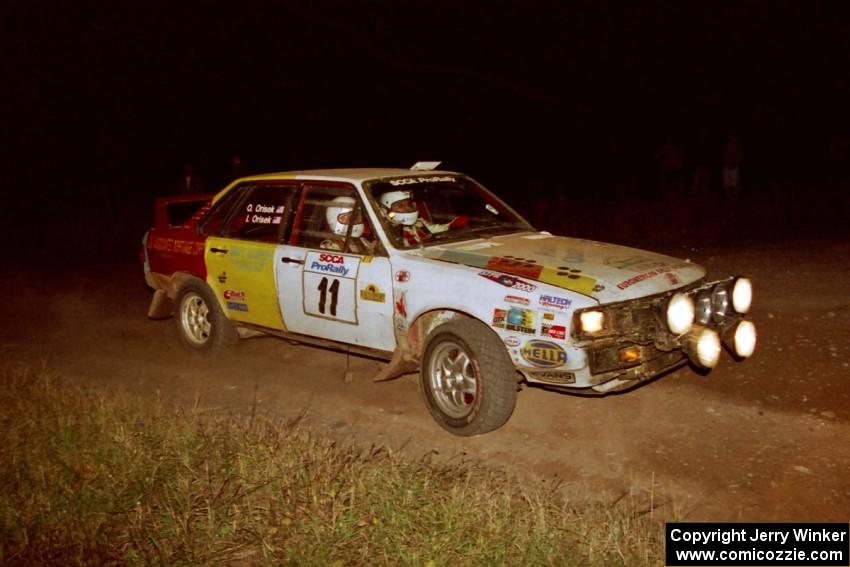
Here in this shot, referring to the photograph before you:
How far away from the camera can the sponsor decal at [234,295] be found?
22.6 ft

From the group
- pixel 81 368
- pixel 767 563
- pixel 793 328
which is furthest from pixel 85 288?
pixel 767 563

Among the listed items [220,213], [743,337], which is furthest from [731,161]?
[220,213]

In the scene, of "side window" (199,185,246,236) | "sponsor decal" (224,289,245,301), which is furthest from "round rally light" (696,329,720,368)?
"side window" (199,185,246,236)

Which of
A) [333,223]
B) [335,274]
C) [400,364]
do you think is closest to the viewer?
[400,364]

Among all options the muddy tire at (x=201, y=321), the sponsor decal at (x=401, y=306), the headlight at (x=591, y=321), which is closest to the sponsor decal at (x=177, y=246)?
the muddy tire at (x=201, y=321)

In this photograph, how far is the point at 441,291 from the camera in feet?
17.7

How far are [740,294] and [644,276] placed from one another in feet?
2.36

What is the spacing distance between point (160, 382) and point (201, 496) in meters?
2.67

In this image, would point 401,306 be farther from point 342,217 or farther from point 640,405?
point 640,405

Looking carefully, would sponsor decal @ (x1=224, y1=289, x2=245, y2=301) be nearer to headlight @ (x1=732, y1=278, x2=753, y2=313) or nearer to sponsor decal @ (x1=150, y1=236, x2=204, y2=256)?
sponsor decal @ (x1=150, y1=236, x2=204, y2=256)

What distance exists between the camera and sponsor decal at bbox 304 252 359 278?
597cm

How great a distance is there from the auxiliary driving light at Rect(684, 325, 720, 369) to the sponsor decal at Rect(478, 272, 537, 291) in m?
1.00

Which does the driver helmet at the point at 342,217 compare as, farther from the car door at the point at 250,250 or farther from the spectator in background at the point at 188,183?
the spectator in background at the point at 188,183

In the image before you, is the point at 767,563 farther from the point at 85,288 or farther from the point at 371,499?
the point at 85,288
